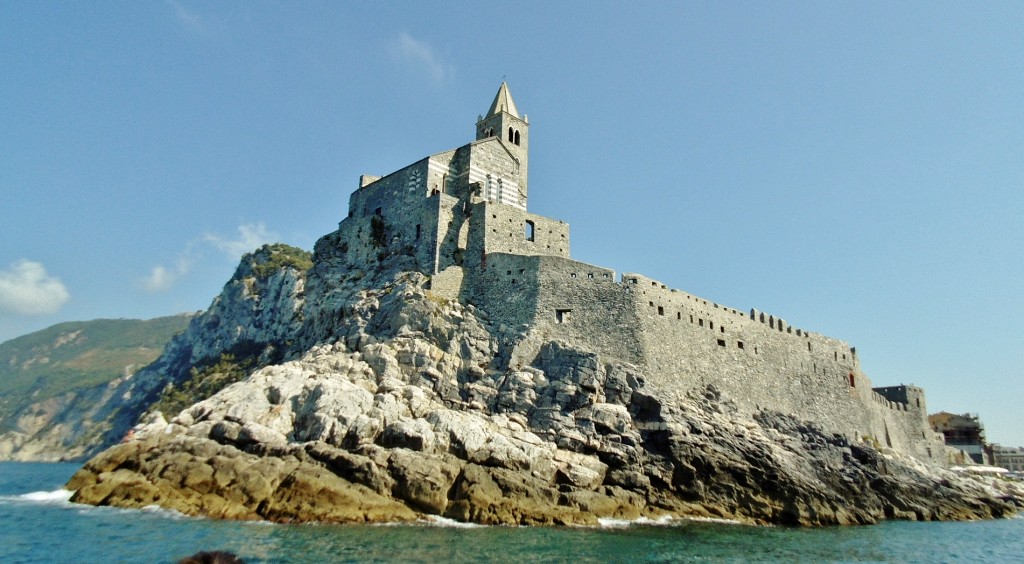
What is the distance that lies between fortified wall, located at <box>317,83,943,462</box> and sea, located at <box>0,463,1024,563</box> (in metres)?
11.0

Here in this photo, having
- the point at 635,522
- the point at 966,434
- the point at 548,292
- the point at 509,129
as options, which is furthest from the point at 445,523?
the point at 966,434

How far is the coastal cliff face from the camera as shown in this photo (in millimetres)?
25297

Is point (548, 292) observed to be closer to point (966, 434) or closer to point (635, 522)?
point (635, 522)

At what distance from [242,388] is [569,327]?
16577 mm

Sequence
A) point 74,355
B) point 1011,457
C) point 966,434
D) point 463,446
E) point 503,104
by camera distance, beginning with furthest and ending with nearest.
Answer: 1. point 74,355
2. point 1011,457
3. point 966,434
4. point 503,104
5. point 463,446

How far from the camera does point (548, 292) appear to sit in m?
36.5

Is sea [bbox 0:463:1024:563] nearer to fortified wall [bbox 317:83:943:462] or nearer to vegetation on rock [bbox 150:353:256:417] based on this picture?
fortified wall [bbox 317:83:943:462]

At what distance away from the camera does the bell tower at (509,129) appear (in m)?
45.1

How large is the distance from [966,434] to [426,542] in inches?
3034

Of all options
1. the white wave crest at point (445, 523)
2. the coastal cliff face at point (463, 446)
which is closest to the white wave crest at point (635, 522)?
the coastal cliff face at point (463, 446)

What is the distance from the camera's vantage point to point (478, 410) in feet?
103

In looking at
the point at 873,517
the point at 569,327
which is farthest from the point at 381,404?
the point at 873,517

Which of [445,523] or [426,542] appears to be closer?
[426,542]

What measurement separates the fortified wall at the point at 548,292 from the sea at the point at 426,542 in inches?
431
